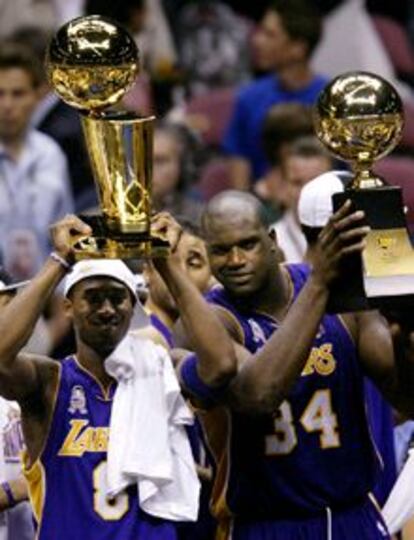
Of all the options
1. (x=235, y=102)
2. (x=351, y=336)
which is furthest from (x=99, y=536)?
(x=235, y=102)

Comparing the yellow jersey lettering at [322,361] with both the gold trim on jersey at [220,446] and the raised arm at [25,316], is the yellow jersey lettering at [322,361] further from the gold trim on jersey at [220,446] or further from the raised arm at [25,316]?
the raised arm at [25,316]

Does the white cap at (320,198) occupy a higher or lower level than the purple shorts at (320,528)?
higher

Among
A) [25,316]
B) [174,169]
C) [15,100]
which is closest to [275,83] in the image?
[174,169]

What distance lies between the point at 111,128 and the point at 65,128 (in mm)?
5995

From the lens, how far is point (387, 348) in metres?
8.20

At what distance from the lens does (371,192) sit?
24.0 ft

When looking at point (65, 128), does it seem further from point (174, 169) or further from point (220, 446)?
point (220, 446)

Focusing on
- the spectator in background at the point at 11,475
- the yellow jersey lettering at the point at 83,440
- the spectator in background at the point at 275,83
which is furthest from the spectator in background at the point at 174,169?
the yellow jersey lettering at the point at 83,440

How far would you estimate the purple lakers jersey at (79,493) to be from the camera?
859 cm

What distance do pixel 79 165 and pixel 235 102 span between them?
1045 mm

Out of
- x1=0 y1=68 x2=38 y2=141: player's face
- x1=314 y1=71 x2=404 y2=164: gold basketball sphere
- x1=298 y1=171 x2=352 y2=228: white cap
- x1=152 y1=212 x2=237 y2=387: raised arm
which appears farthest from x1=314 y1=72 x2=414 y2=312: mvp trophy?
x1=0 y1=68 x2=38 y2=141: player's face

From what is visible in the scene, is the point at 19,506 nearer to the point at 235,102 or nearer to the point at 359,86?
the point at 359,86

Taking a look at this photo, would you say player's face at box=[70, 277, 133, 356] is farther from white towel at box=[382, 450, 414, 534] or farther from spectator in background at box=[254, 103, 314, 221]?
spectator in background at box=[254, 103, 314, 221]

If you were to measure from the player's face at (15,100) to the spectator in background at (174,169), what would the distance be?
653 mm
